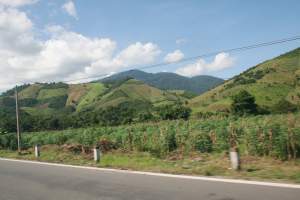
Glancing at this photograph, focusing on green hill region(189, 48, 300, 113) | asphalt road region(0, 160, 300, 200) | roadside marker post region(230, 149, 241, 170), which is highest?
green hill region(189, 48, 300, 113)

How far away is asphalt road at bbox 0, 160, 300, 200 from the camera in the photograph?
6.68 m

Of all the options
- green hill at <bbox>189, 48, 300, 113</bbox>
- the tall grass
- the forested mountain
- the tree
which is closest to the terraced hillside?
the forested mountain

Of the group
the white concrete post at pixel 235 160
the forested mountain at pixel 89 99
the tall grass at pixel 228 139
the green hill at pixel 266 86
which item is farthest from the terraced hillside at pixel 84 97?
the white concrete post at pixel 235 160

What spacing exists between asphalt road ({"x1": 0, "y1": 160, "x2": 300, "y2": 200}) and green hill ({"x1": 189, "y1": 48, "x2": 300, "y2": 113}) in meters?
87.1

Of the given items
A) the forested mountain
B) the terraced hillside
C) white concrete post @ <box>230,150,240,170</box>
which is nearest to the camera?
white concrete post @ <box>230,150,240,170</box>

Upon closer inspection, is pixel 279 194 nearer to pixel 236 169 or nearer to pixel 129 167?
pixel 236 169

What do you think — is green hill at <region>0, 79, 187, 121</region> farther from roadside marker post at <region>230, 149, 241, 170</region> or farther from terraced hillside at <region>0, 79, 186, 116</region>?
roadside marker post at <region>230, 149, 241, 170</region>

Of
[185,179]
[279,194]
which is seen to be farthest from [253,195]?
[185,179]

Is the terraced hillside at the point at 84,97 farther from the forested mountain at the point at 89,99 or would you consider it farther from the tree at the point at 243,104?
the tree at the point at 243,104

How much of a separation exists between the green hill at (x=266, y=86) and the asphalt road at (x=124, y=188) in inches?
3430

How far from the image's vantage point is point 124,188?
27.3 ft

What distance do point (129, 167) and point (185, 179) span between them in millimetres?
3891

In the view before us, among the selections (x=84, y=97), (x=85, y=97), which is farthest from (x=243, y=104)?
(x=84, y=97)

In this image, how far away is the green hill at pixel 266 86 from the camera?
100375 millimetres
